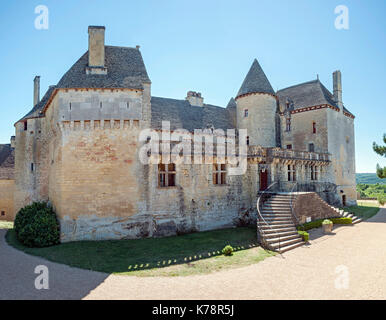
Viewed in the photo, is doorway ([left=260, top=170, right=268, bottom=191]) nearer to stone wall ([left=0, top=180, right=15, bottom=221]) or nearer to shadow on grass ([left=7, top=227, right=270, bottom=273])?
shadow on grass ([left=7, top=227, right=270, bottom=273])

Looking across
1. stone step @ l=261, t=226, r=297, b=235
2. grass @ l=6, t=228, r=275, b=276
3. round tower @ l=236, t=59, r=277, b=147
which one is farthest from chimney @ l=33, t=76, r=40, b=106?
stone step @ l=261, t=226, r=297, b=235

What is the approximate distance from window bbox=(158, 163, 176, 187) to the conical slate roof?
12452 millimetres

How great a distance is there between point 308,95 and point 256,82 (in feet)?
26.8

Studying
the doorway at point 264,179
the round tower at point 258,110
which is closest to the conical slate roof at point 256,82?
the round tower at point 258,110

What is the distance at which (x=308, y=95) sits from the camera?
28938 mm

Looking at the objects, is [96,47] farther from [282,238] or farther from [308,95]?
[308,95]

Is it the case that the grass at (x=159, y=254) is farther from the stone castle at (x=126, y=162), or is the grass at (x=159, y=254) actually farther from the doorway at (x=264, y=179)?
the doorway at (x=264, y=179)

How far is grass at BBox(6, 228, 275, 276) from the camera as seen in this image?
432 inches

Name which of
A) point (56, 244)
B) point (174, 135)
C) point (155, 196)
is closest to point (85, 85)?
point (174, 135)

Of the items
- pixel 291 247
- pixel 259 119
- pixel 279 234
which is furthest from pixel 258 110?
pixel 291 247
